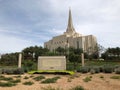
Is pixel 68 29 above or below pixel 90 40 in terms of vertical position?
above

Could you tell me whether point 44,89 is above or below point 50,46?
below

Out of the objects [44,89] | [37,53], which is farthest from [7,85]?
A: [37,53]

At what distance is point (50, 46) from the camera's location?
126 m

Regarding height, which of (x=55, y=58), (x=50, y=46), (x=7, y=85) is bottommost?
(x=7, y=85)

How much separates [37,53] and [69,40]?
55.5 metres

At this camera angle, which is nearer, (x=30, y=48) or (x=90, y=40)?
(x=30, y=48)

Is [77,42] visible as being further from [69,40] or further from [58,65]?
[58,65]

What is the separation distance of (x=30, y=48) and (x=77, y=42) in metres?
47.5

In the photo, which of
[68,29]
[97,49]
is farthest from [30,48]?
[68,29]

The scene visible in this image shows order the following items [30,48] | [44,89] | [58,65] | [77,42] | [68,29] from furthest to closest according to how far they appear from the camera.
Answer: [68,29] < [77,42] < [30,48] < [58,65] < [44,89]

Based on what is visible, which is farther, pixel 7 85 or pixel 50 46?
pixel 50 46

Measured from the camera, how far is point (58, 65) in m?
18.2

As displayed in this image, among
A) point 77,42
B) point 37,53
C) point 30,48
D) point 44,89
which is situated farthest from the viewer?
point 77,42

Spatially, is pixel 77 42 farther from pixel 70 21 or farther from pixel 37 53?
pixel 37 53
